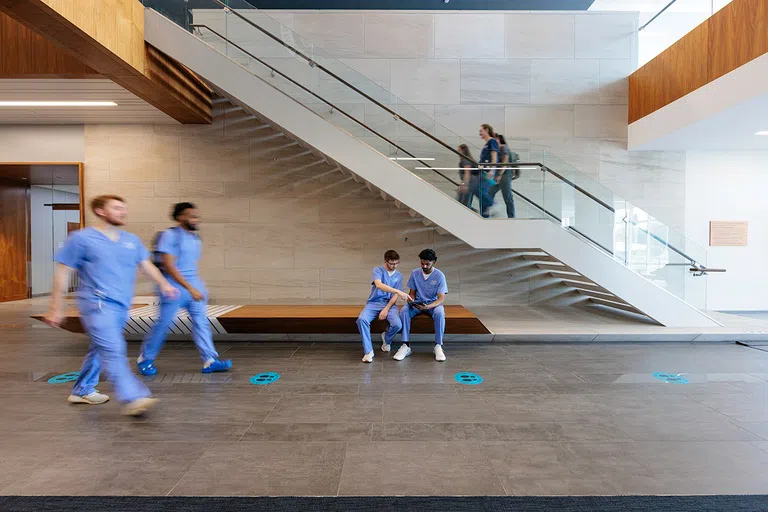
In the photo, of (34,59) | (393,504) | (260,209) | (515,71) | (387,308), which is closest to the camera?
(393,504)

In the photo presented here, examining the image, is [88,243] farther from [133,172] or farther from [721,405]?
[133,172]

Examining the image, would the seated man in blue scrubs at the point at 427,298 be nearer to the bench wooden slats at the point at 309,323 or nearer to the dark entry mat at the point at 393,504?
the bench wooden slats at the point at 309,323

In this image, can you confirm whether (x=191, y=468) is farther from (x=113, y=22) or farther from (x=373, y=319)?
(x=113, y=22)

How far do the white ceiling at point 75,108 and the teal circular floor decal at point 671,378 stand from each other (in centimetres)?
840

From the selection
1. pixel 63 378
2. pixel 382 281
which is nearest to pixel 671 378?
pixel 382 281

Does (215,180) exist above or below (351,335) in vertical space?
above

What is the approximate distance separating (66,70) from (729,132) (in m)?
10.8

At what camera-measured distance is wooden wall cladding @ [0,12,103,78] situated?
6.38m

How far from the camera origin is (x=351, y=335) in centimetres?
646

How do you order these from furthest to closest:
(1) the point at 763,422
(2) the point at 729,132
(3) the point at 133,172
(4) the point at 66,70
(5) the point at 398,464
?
1. (3) the point at 133,172
2. (2) the point at 729,132
3. (4) the point at 66,70
4. (1) the point at 763,422
5. (5) the point at 398,464

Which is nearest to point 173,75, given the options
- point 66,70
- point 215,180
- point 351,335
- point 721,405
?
point 66,70

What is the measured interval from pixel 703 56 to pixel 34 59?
402 inches

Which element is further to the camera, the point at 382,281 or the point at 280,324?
the point at 280,324

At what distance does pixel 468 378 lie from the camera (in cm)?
461
